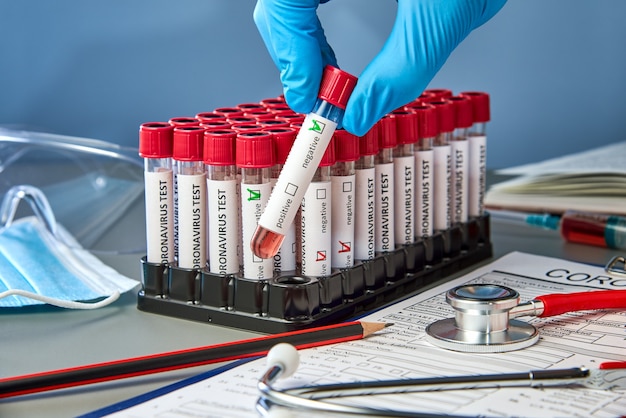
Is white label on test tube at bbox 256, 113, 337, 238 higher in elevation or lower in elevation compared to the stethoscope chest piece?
higher

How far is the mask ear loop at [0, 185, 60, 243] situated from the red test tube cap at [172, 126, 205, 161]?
42cm

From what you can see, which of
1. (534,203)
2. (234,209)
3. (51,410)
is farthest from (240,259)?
(534,203)

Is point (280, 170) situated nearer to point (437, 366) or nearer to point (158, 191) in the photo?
point (158, 191)

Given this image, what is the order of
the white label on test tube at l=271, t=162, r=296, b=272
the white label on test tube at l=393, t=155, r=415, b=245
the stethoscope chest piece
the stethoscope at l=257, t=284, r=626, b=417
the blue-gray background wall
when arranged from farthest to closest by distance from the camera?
the blue-gray background wall, the white label on test tube at l=393, t=155, r=415, b=245, the white label on test tube at l=271, t=162, r=296, b=272, the stethoscope chest piece, the stethoscope at l=257, t=284, r=626, b=417

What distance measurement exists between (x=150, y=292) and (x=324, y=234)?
0.20 m

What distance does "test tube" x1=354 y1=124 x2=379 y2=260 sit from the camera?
998 millimetres

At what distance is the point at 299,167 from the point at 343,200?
0.37ft

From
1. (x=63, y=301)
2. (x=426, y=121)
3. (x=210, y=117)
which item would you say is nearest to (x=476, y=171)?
(x=426, y=121)

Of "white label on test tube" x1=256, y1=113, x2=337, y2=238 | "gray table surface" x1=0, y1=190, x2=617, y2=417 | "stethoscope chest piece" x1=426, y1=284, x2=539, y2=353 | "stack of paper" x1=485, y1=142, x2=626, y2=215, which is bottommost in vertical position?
"gray table surface" x1=0, y1=190, x2=617, y2=417

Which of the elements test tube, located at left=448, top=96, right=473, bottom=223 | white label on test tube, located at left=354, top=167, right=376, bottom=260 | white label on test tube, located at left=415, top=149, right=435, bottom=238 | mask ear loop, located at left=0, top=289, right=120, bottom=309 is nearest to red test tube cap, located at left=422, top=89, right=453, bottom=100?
test tube, located at left=448, top=96, right=473, bottom=223

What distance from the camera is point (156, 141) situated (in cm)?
97

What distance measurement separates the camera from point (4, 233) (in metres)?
1.25

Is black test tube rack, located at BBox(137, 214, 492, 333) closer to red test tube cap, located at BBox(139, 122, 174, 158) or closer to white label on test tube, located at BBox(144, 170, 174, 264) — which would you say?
white label on test tube, located at BBox(144, 170, 174, 264)

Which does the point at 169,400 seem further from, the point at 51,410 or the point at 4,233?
the point at 4,233
